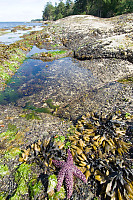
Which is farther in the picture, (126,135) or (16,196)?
(126,135)

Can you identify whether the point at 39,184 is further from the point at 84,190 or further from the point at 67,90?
the point at 67,90

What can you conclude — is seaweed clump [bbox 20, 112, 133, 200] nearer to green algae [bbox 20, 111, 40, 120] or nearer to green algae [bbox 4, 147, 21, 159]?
green algae [bbox 4, 147, 21, 159]

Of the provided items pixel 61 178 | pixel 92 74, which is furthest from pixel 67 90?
pixel 61 178

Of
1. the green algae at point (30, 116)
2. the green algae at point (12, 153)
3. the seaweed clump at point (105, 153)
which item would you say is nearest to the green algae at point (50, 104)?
the green algae at point (30, 116)

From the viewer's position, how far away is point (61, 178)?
8.34ft

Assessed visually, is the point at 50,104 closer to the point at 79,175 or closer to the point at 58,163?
the point at 58,163

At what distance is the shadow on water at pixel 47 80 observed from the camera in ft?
22.8

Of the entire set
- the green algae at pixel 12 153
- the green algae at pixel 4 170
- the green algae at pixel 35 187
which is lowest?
the green algae at pixel 35 187

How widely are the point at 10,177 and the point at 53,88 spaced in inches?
207

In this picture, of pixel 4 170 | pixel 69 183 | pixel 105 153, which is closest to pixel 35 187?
pixel 69 183

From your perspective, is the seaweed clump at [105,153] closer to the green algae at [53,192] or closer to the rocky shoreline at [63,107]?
the rocky shoreline at [63,107]

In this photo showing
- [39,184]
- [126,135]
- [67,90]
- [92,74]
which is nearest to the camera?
[39,184]

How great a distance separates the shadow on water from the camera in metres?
6.95

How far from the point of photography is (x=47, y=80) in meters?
8.22
